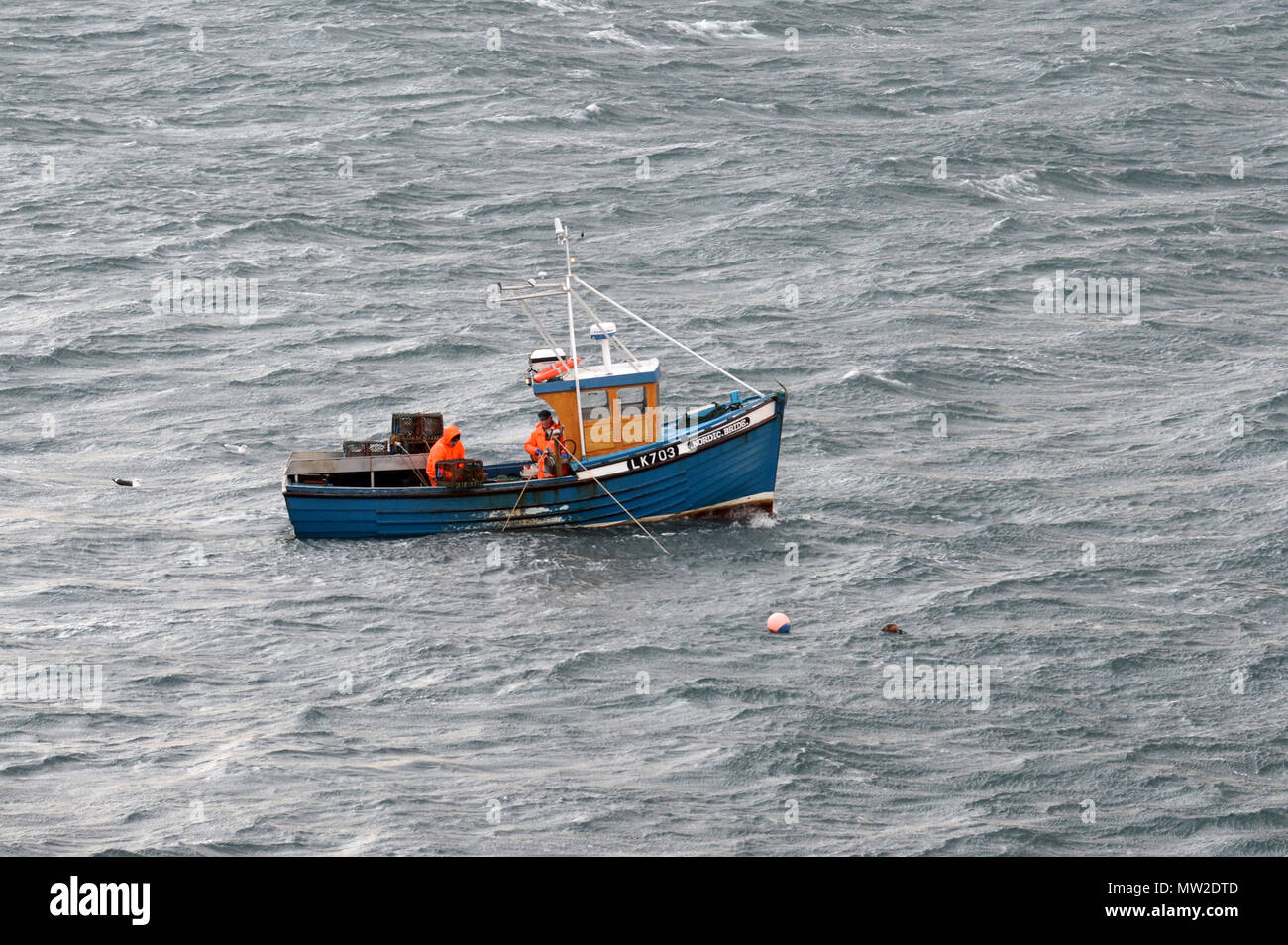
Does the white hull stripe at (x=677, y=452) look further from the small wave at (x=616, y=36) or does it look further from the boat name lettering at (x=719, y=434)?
the small wave at (x=616, y=36)

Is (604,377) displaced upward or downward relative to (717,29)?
downward

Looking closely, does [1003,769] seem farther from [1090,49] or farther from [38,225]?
[1090,49]

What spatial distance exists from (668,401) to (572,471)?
7.23 metres

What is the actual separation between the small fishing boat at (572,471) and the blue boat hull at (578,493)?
0.02 meters

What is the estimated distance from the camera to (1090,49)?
6600cm

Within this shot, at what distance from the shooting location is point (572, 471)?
102 ft

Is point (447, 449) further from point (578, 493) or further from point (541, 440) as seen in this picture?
point (578, 493)

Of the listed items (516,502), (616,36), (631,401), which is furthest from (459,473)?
(616,36)

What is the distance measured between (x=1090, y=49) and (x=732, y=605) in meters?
44.3

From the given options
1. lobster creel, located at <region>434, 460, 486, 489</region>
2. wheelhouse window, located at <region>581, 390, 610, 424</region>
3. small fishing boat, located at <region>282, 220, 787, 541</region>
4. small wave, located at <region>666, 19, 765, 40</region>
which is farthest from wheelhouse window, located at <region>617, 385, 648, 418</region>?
small wave, located at <region>666, 19, 765, 40</region>

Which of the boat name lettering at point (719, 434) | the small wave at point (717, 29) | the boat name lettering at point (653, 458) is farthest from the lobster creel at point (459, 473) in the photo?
the small wave at point (717, 29)

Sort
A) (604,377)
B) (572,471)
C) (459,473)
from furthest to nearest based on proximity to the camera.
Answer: (604,377), (572,471), (459,473)

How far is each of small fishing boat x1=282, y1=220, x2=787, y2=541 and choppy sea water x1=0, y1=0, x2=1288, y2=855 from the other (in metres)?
0.50
